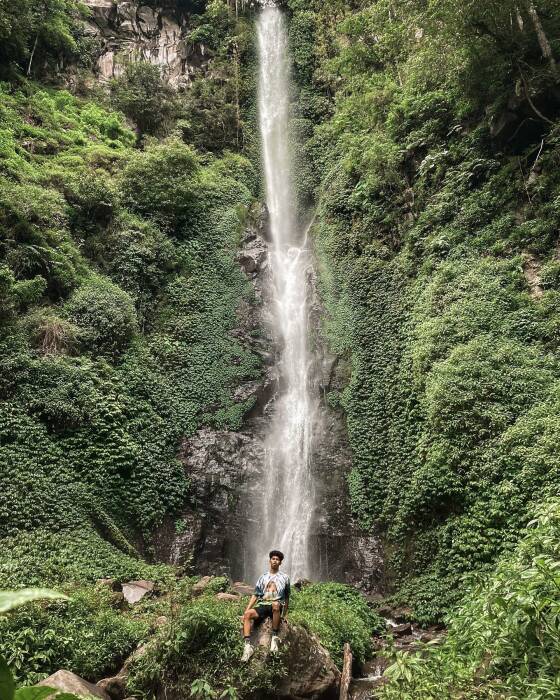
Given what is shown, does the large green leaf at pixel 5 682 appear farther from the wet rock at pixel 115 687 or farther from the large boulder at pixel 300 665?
the wet rock at pixel 115 687

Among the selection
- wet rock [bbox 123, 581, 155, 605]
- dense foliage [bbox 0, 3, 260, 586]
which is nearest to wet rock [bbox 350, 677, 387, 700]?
wet rock [bbox 123, 581, 155, 605]

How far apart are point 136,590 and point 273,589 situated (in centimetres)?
461

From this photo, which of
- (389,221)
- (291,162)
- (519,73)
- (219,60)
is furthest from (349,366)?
(219,60)

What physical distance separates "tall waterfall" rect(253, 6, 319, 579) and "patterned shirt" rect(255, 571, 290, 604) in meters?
6.73

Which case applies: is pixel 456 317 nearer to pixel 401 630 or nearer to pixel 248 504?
pixel 401 630

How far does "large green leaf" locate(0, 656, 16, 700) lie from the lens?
1.10m

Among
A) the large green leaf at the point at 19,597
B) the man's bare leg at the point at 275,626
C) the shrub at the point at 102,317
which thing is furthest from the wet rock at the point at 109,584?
the large green leaf at the point at 19,597

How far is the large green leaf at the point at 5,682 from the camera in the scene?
1.10 metres

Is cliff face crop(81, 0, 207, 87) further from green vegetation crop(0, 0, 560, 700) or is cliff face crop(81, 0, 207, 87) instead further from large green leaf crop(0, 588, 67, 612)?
large green leaf crop(0, 588, 67, 612)

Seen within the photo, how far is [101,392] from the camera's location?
12.8 m

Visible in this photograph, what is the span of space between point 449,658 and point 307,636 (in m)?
1.85

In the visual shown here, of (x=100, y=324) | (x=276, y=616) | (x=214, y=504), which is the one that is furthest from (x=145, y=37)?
(x=276, y=616)

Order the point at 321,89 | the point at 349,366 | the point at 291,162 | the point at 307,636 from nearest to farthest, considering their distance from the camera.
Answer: the point at 307,636, the point at 349,366, the point at 291,162, the point at 321,89

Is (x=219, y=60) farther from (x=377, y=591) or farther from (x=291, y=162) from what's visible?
(x=377, y=591)
